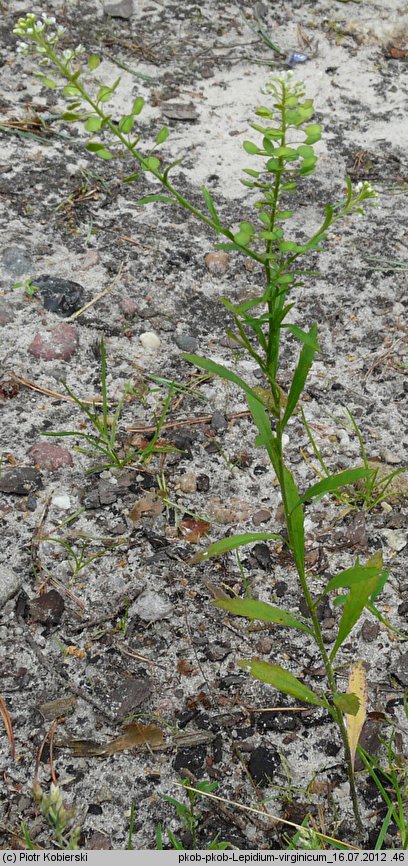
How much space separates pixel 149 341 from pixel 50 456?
601 mm

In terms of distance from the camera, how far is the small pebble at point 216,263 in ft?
9.64

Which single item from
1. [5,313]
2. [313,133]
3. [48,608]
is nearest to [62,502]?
[48,608]

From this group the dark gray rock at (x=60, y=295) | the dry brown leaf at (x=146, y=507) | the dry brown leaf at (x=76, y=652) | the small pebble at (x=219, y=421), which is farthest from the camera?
the dark gray rock at (x=60, y=295)

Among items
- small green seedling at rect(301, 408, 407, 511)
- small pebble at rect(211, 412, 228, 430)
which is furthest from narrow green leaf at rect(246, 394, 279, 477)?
small pebble at rect(211, 412, 228, 430)

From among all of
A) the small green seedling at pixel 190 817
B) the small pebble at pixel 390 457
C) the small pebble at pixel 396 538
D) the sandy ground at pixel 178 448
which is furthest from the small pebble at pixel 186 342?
the small green seedling at pixel 190 817

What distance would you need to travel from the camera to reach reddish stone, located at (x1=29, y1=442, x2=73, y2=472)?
230cm

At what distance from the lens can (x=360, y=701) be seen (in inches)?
70.0

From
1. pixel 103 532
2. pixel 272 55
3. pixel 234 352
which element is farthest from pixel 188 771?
pixel 272 55

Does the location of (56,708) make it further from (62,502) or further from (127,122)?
(127,122)

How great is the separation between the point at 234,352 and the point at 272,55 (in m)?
2.10

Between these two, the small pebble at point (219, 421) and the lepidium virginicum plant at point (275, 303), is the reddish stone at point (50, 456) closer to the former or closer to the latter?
the small pebble at point (219, 421)

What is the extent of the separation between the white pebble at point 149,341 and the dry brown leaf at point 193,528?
0.73 m

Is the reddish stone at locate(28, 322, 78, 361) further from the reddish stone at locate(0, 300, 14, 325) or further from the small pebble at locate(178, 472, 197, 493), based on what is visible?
the small pebble at locate(178, 472, 197, 493)

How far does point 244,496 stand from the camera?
228 centimetres
